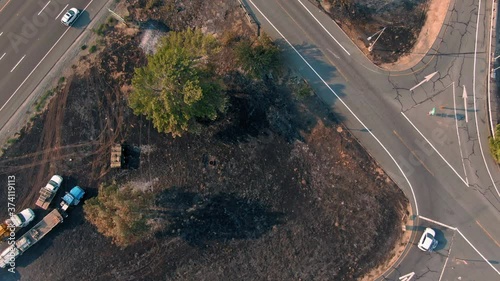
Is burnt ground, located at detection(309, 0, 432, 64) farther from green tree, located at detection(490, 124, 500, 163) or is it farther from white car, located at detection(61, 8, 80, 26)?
white car, located at detection(61, 8, 80, 26)

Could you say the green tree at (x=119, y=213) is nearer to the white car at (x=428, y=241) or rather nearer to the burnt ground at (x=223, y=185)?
the burnt ground at (x=223, y=185)

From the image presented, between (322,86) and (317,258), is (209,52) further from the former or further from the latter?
(317,258)

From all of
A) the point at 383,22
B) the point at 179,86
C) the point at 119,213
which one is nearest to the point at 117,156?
the point at 119,213

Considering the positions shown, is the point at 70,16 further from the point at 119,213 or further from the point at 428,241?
the point at 428,241

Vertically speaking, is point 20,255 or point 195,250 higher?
point 20,255

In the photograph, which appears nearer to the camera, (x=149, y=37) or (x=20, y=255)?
(x=20, y=255)

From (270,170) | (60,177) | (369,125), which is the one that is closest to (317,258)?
(270,170)

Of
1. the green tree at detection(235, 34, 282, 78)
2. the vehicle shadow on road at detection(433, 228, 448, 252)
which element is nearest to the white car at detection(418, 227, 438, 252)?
the vehicle shadow on road at detection(433, 228, 448, 252)
